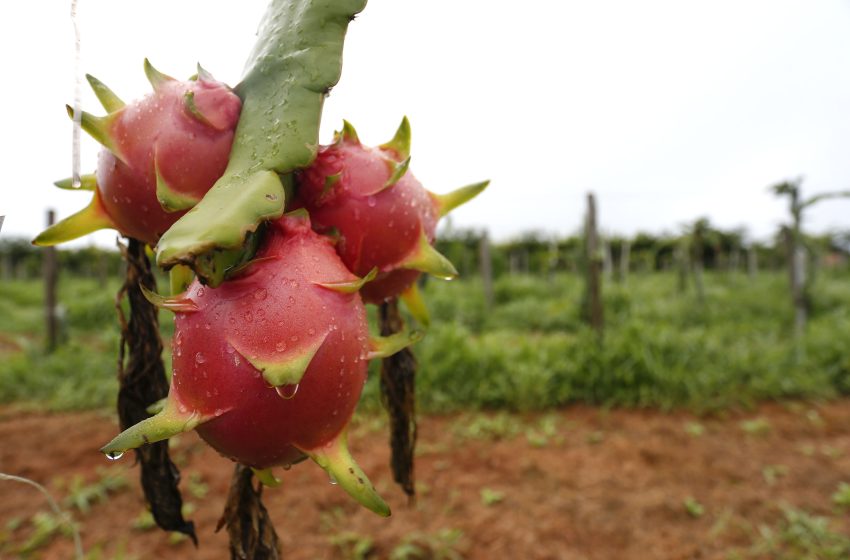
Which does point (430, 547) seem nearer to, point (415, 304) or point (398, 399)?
point (398, 399)

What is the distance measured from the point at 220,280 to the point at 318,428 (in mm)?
150

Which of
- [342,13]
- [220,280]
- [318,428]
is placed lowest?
[318,428]

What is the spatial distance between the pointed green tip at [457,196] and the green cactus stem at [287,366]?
319mm

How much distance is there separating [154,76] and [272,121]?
0.46ft

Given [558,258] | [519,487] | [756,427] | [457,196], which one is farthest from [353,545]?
[558,258]

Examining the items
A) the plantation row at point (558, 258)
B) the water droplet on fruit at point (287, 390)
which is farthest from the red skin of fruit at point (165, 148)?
the plantation row at point (558, 258)

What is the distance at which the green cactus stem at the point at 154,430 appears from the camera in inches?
18.0

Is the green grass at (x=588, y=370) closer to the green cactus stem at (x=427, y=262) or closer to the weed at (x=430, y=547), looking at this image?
the weed at (x=430, y=547)

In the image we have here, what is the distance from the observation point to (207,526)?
312 cm

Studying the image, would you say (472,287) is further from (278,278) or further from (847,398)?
(278,278)

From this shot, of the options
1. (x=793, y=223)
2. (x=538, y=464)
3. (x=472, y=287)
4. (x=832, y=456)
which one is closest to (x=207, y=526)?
(x=538, y=464)

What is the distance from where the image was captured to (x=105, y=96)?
2.02ft

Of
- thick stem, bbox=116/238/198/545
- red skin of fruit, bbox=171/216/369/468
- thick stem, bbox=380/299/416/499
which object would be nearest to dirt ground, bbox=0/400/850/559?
thick stem, bbox=380/299/416/499

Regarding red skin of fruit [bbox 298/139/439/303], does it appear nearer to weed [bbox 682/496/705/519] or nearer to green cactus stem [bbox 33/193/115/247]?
green cactus stem [bbox 33/193/115/247]
